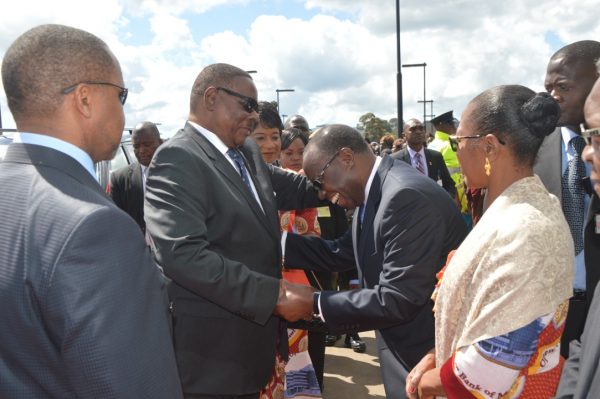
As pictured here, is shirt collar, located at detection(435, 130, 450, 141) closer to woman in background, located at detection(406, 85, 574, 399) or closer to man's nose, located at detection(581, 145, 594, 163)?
woman in background, located at detection(406, 85, 574, 399)

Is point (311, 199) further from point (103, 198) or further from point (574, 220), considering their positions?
point (103, 198)

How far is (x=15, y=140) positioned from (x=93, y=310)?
56cm

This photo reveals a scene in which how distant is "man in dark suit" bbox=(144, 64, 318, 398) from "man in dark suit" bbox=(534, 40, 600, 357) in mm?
1632

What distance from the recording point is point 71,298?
1224 millimetres

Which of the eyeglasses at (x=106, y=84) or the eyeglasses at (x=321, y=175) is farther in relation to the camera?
the eyeglasses at (x=321, y=175)

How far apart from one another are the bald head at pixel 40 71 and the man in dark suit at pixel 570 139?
2674 mm

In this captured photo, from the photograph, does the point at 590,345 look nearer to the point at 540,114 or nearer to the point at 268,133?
the point at 540,114

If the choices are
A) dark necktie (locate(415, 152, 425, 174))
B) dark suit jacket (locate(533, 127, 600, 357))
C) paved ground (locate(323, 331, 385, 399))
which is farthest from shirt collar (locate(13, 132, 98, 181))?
dark necktie (locate(415, 152, 425, 174))

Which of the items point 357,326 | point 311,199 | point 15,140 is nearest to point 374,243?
point 357,326

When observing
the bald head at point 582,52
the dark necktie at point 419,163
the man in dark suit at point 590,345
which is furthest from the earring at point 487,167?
the dark necktie at point 419,163

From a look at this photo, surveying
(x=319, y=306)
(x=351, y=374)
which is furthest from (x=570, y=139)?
(x=351, y=374)

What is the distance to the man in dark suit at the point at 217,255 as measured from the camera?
2328 mm

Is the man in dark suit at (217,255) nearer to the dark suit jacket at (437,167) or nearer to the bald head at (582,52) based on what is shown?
the bald head at (582,52)

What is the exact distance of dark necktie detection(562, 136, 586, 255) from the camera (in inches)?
119
